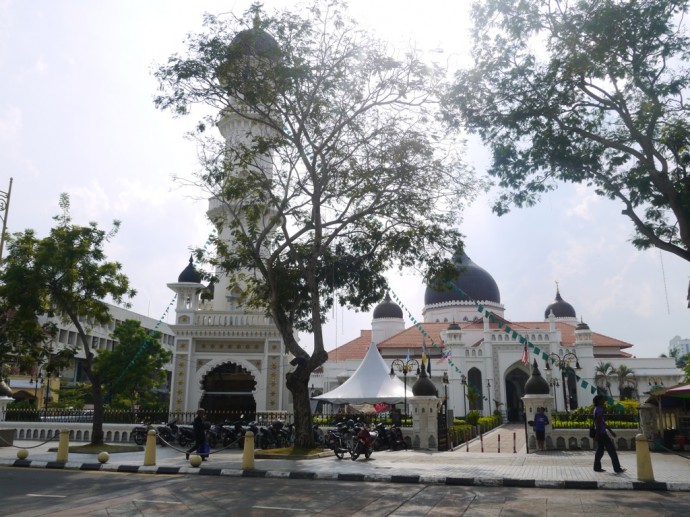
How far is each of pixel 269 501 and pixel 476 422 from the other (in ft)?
69.4

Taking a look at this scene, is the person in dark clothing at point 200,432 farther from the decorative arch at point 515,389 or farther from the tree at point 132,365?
the decorative arch at point 515,389

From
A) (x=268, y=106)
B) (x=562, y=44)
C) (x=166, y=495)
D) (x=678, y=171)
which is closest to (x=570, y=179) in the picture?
(x=678, y=171)

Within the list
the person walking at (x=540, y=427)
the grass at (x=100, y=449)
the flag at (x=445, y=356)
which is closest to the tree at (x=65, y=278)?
the grass at (x=100, y=449)

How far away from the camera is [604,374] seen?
42062 millimetres

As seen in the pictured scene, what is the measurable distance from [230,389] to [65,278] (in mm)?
11277

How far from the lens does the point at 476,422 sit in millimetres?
27766

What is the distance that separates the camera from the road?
757 centimetres

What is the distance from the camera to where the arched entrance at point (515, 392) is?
42.9 metres

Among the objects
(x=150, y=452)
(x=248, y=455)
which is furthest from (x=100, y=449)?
(x=248, y=455)

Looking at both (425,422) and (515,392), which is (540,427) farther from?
(515,392)

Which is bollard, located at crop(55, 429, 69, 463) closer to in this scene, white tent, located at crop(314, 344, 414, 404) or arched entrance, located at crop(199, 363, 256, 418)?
white tent, located at crop(314, 344, 414, 404)

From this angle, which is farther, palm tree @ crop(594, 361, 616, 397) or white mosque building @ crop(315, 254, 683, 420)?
palm tree @ crop(594, 361, 616, 397)

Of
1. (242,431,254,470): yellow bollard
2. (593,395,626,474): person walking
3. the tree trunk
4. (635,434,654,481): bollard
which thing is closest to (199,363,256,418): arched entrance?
the tree trunk

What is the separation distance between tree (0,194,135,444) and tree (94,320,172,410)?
781 inches
